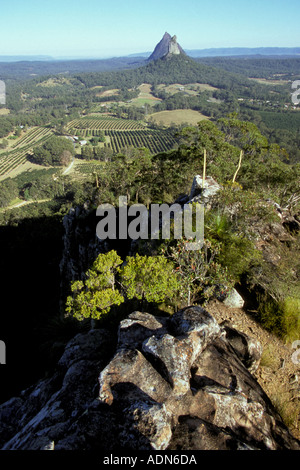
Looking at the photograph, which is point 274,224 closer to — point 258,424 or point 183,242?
point 183,242

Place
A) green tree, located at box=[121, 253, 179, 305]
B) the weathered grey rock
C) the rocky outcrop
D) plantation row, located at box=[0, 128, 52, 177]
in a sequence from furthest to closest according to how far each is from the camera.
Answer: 1. plantation row, located at box=[0, 128, 52, 177]
2. the weathered grey rock
3. green tree, located at box=[121, 253, 179, 305]
4. the rocky outcrop

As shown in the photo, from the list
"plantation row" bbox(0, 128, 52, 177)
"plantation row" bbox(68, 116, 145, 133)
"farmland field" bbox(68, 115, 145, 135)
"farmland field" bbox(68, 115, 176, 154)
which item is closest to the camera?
"plantation row" bbox(0, 128, 52, 177)

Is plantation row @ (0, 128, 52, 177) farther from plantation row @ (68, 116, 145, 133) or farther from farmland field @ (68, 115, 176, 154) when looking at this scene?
plantation row @ (68, 116, 145, 133)

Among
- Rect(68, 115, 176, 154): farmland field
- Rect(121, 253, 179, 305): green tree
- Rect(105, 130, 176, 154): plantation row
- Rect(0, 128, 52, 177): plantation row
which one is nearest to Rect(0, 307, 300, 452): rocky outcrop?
Rect(121, 253, 179, 305): green tree

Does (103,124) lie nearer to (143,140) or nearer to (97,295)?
(143,140)

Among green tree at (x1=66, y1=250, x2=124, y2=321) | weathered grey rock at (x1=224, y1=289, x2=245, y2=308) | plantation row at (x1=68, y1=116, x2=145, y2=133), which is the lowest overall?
weathered grey rock at (x1=224, y1=289, x2=245, y2=308)
